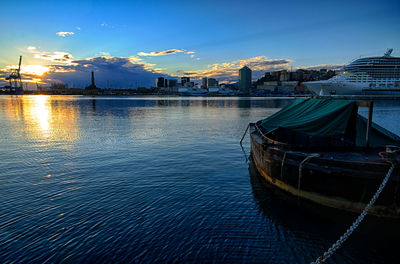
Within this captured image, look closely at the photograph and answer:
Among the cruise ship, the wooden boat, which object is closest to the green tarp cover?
the wooden boat

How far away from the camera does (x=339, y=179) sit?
360 inches

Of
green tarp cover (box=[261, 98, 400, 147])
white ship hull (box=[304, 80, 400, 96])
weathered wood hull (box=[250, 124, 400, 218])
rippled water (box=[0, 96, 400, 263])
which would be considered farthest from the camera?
white ship hull (box=[304, 80, 400, 96])

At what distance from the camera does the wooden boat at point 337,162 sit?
28.5ft

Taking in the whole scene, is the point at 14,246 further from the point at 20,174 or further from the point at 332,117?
the point at 332,117

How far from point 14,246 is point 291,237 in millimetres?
9086

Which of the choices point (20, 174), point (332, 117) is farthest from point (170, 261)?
point (20, 174)

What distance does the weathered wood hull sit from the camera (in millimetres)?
8602

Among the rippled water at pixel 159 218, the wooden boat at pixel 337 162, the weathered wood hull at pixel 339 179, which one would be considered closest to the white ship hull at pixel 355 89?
the wooden boat at pixel 337 162

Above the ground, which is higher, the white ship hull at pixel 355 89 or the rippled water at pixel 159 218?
the white ship hull at pixel 355 89

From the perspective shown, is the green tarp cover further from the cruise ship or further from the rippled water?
the cruise ship

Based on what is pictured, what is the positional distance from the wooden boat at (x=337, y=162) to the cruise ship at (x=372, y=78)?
105 metres

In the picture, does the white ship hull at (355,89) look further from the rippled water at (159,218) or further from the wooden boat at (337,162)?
the rippled water at (159,218)

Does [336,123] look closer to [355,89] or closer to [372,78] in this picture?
[355,89]

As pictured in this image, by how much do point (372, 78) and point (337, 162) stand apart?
398ft
